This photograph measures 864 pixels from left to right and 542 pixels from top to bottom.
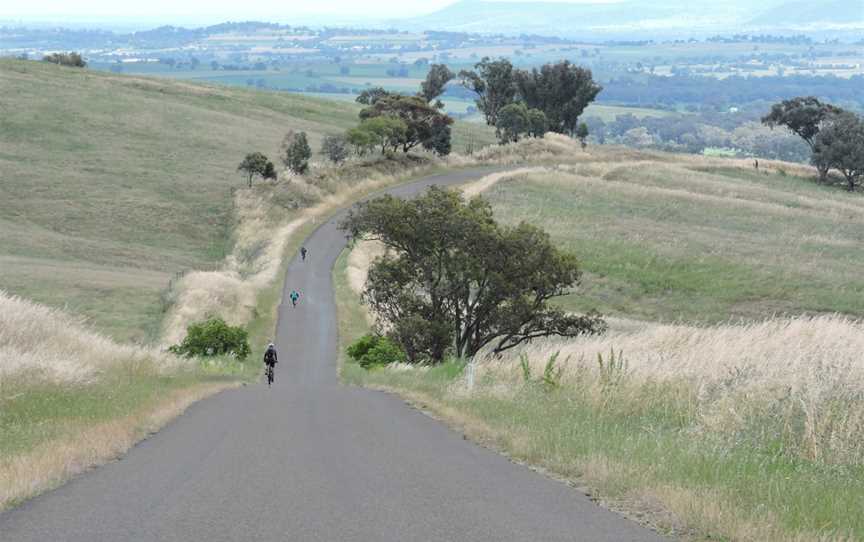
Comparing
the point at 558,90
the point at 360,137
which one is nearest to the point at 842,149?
the point at 558,90

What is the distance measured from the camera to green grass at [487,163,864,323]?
188 ft

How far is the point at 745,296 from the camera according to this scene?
57.8 meters

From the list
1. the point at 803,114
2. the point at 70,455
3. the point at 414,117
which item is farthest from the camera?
the point at 803,114

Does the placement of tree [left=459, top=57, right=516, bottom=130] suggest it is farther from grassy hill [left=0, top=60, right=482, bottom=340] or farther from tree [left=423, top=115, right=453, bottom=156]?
tree [left=423, top=115, right=453, bottom=156]

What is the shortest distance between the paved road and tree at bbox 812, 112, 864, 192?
108m

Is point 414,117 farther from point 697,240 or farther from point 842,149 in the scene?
point 842,149

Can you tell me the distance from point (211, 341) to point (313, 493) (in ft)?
108

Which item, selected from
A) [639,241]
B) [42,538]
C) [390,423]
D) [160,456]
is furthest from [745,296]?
[42,538]

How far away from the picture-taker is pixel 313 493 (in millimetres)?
9562

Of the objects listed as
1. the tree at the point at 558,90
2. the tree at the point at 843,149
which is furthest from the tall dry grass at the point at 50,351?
the tree at the point at 558,90

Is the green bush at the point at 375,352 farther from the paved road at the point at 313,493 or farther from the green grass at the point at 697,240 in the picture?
the paved road at the point at 313,493

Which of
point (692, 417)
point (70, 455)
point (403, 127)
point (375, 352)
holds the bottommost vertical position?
point (375, 352)

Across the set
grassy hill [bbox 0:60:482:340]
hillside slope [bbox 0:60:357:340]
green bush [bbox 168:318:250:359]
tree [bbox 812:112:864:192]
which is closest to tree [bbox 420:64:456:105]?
hillside slope [bbox 0:60:357:340]

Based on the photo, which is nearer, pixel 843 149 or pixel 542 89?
pixel 843 149
